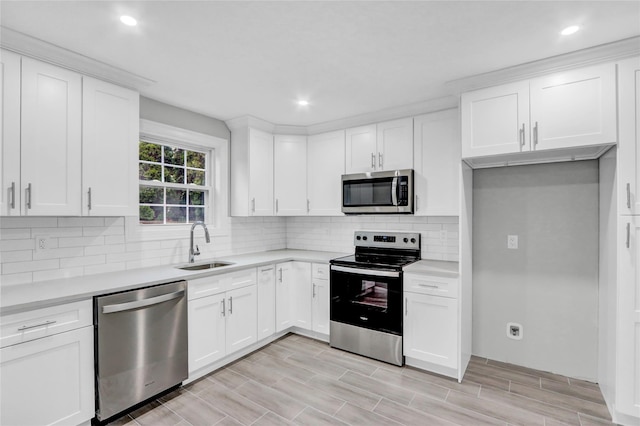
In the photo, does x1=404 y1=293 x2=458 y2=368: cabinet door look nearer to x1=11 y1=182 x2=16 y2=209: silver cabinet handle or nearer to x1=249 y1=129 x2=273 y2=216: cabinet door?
x1=249 y1=129 x2=273 y2=216: cabinet door

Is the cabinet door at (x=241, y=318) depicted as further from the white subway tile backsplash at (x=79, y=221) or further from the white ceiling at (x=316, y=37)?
the white ceiling at (x=316, y=37)

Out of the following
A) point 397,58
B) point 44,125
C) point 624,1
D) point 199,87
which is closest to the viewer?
point 624,1

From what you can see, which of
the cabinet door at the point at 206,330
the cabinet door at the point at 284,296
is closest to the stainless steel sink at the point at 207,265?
the cabinet door at the point at 206,330

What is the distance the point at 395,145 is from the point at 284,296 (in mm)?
2023

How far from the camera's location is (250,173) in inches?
143

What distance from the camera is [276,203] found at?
3898 millimetres

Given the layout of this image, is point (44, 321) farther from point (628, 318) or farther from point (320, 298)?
point (628, 318)

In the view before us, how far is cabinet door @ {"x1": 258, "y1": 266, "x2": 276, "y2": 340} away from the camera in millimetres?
3289

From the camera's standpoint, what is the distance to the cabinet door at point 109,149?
2312 millimetres

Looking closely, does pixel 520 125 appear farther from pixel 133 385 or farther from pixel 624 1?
pixel 133 385

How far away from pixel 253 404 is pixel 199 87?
2559 millimetres

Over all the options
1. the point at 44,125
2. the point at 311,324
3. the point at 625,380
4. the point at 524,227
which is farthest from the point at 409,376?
the point at 44,125

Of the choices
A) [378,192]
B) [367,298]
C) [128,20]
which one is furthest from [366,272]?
[128,20]

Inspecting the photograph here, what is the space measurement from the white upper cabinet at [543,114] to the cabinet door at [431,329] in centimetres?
128
